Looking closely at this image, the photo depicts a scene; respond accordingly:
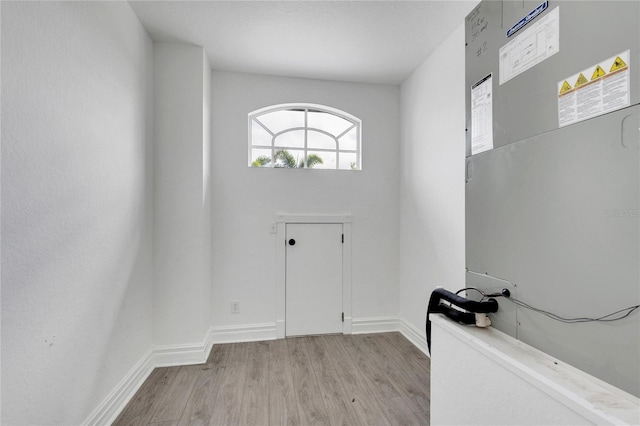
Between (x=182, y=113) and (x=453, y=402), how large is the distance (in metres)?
2.80

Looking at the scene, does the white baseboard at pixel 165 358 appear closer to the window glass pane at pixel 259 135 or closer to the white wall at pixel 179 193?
the white wall at pixel 179 193

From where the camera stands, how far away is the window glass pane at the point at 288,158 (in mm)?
3115

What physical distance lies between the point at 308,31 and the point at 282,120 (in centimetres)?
104

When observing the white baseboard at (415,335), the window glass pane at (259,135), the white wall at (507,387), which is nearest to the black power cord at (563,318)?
the white wall at (507,387)

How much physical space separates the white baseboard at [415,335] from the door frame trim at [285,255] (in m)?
0.59

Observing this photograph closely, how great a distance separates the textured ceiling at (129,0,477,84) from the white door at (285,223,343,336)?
1.66 metres

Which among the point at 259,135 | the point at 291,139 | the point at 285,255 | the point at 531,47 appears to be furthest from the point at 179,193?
the point at 531,47

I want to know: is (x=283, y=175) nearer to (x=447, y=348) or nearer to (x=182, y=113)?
(x=182, y=113)

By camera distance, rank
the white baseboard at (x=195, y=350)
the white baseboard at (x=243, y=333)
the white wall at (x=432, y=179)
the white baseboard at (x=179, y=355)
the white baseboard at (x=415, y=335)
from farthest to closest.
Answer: the white baseboard at (x=243, y=333)
the white baseboard at (x=415, y=335)
the white baseboard at (x=179, y=355)
the white wall at (x=432, y=179)
the white baseboard at (x=195, y=350)

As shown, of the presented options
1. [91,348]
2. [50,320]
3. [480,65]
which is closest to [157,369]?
[91,348]

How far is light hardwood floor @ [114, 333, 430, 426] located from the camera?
1801 millimetres

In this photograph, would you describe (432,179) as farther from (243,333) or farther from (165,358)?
(165,358)

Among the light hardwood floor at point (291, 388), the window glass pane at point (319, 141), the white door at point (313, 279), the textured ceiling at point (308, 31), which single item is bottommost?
the light hardwood floor at point (291, 388)

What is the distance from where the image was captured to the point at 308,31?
225cm
